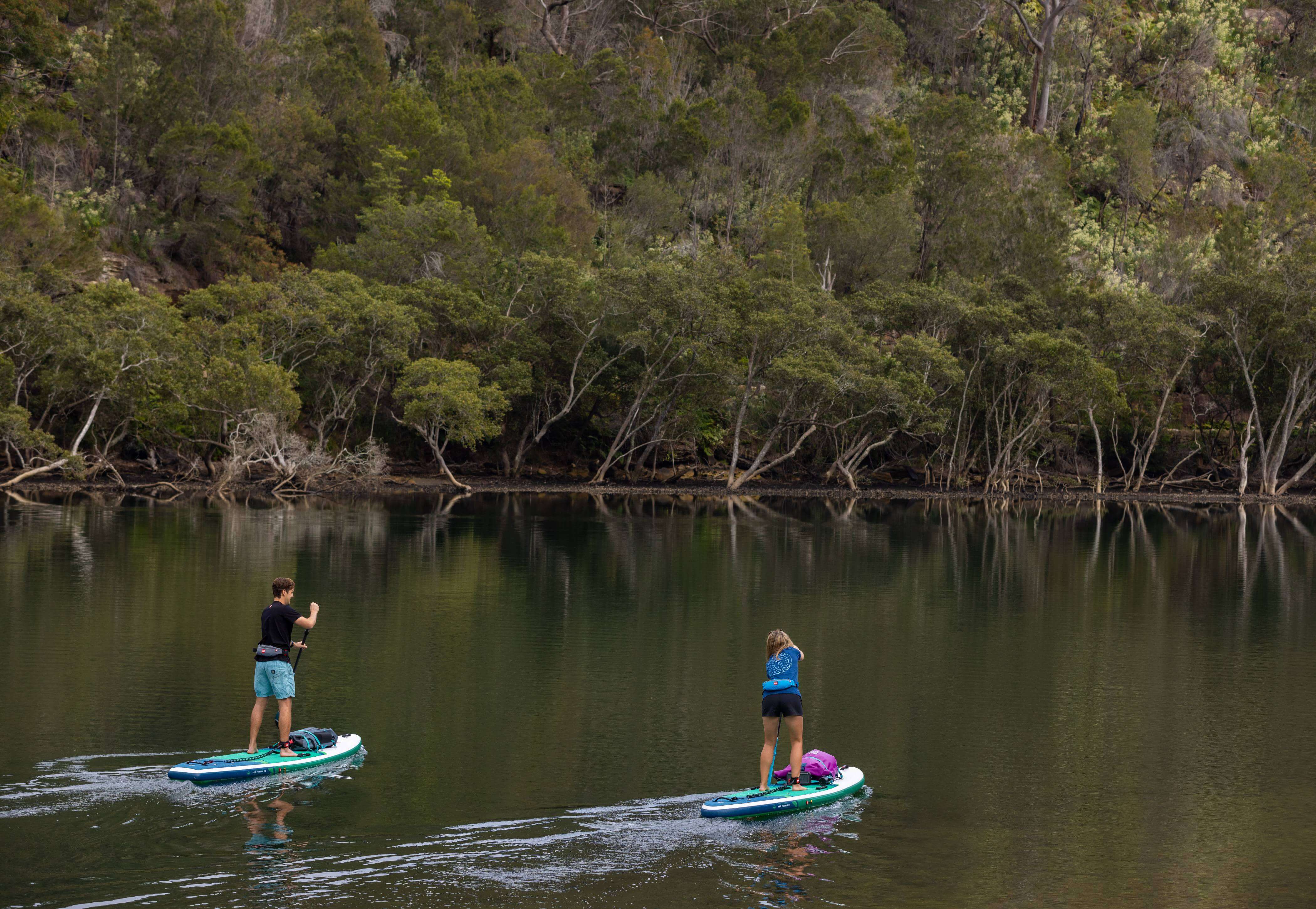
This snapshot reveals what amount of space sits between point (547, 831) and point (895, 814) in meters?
3.26

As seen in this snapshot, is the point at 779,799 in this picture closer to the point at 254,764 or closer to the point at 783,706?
the point at 783,706

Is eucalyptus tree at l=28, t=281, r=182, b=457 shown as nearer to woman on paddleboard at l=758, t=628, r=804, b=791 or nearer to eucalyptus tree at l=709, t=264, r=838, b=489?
eucalyptus tree at l=709, t=264, r=838, b=489

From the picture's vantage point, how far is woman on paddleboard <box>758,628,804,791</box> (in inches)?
459

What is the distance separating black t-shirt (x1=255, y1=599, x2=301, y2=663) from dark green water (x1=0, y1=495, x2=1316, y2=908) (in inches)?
49.9

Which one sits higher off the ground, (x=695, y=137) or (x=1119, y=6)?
(x=1119, y=6)

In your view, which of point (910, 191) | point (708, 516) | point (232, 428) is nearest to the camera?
point (708, 516)

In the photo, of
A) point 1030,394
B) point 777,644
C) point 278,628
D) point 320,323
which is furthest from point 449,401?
point 777,644

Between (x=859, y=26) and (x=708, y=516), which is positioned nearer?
(x=708, y=516)

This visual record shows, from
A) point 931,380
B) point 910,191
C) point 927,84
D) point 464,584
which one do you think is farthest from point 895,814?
point 927,84

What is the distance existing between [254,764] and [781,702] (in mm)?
5032

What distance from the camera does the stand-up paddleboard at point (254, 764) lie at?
11891 millimetres

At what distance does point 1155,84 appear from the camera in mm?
95000

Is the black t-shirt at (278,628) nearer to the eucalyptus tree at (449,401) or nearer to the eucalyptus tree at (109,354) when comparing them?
the eucalyptus tree at (109,354)

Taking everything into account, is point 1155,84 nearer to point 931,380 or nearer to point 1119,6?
point 1119,6
